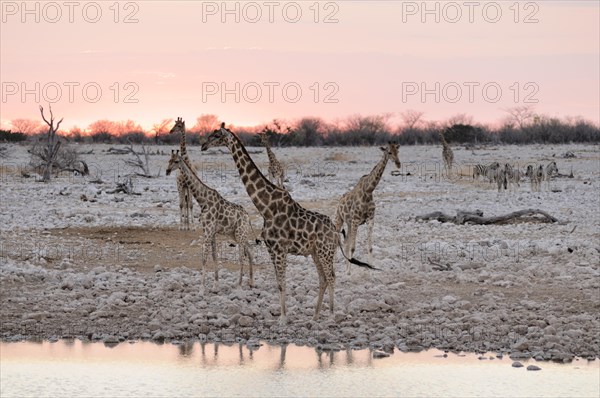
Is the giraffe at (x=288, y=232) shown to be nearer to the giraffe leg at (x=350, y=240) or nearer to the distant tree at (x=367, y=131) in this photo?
the giraffe leg at (x=350, y=240)

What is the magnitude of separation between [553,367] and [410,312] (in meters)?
2.47

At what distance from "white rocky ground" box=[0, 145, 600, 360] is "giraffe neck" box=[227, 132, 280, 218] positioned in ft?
4.56

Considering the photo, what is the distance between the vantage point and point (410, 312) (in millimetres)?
13469

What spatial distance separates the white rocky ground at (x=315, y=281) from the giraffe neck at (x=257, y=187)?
139 centimetres

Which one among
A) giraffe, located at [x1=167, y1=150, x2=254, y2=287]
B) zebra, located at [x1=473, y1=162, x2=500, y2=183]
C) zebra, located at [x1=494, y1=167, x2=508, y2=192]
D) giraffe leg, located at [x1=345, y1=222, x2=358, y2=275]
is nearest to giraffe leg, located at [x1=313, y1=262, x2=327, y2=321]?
giraffe, located at [x1=167, y1=150, x2=254, y2=287]

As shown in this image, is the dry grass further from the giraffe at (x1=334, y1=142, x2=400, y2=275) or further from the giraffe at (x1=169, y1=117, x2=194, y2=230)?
the giraffe at (x1=334, y1=142, x2=400, y2=275)

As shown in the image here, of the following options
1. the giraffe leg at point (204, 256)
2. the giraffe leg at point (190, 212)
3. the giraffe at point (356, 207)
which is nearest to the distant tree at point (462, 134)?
the giraffe leg at point (190, 212)

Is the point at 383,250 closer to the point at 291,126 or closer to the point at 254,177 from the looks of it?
the point at 254,177

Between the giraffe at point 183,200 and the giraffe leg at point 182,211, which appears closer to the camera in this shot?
the giraffe at point 183,200

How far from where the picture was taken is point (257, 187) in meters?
12.9

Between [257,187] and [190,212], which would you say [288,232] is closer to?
[257,187]

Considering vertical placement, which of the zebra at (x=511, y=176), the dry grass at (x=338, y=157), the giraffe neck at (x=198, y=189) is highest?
the giraffe neck at (x=198, y=189)

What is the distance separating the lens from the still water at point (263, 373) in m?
10.6

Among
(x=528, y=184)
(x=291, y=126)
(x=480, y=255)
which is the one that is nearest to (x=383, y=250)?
(x=480, y=255)
